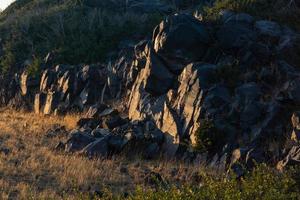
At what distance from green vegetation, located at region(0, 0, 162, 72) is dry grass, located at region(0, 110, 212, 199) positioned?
15.4 metres

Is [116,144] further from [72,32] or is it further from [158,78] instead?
[72,32]

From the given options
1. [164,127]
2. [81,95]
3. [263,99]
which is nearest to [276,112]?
[263,99]

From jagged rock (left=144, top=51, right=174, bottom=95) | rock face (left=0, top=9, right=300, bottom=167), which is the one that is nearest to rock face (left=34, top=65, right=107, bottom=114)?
rock face (left=0, top=9, right=300, bottom=167)

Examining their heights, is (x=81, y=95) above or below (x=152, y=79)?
below

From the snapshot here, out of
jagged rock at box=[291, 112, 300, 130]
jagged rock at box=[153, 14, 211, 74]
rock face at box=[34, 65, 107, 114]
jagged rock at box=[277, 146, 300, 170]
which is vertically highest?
jagged rock at box=[153, 14, 211, 74]

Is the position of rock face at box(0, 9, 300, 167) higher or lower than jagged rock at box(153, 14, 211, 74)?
lower

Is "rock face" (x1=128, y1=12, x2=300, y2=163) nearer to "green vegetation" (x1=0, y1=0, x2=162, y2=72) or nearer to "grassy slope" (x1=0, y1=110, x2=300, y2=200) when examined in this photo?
"grassy slope" (x1=0, y1=110, x2=300, y2=200)

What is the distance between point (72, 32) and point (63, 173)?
25.1m

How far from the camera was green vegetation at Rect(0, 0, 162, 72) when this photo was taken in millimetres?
34500

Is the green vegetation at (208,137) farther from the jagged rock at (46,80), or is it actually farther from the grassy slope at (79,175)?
the jagged rock at (46,80)

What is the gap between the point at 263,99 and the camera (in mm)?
17672

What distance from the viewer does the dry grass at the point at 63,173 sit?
13188mm

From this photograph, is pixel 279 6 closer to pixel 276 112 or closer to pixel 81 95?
pixel 276 112

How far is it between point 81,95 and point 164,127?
10.8 metres
